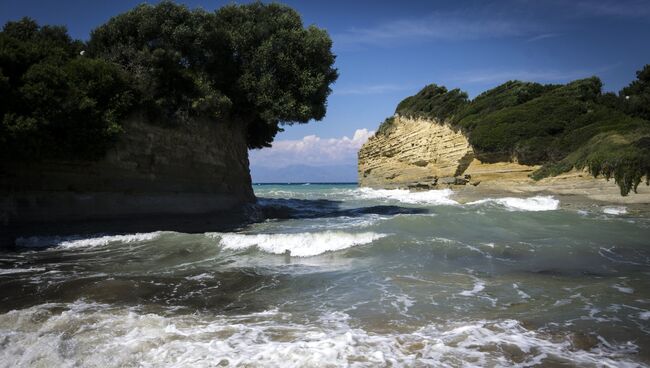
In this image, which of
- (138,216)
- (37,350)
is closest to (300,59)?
(138,216)

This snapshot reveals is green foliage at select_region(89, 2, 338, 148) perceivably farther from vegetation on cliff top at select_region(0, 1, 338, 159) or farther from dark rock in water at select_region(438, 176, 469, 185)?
dark rock in water at select_region(438, 176, 469, 185)

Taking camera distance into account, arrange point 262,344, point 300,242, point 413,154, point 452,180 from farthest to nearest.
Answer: point 413,154, point 452,180, point 300,242, point 262,344

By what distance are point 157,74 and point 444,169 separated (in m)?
28.9

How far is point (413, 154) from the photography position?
46688 mm

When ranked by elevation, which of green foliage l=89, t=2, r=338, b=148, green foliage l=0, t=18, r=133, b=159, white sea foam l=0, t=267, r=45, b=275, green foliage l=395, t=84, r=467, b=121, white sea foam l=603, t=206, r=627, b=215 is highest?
green foliage l=395, t=84, r=467, b=121

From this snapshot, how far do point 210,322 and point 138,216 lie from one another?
1164 centimetres

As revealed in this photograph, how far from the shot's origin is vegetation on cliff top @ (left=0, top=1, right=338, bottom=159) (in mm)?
13062

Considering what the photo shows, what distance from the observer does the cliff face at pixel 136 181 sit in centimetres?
1377

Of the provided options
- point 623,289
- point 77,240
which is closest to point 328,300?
point 623,289

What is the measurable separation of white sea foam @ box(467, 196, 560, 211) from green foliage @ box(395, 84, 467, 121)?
60.9 ft

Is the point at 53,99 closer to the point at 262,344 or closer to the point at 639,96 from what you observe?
the point at 262,344

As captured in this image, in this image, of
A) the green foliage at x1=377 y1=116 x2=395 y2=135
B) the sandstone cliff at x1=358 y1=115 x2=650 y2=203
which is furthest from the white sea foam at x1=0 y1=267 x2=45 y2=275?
the green foliage at x1=377 y1=116 x2=395 y2=135

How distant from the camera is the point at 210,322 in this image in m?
6.10

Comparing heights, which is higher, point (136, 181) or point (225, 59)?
point (225, 59)
